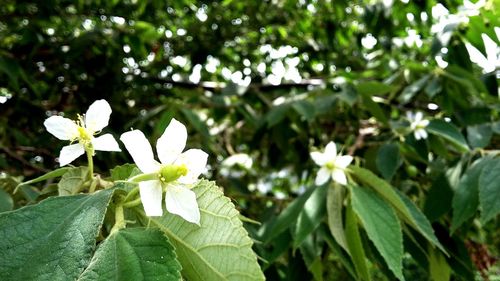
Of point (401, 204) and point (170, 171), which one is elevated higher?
point (170, 171)

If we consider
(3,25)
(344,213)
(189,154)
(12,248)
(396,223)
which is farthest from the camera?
(3,25)

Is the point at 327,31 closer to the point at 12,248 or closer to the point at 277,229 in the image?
the point at 277,229

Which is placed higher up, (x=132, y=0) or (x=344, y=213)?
(x=132, y=0)

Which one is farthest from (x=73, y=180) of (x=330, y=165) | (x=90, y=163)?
(x=330, y=165)

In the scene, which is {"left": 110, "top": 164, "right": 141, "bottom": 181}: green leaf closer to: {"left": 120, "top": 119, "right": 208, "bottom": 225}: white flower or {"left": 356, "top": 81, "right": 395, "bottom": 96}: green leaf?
{"left": 120, "top": 119, "right": 208, "bottom": 225}: white flower

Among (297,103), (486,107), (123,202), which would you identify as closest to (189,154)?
(123,202)

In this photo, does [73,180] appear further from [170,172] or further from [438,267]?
[438,267]

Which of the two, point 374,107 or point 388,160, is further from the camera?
point 374,107

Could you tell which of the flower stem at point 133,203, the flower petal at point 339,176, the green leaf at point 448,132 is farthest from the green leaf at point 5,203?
the green leaf at point 448,132
